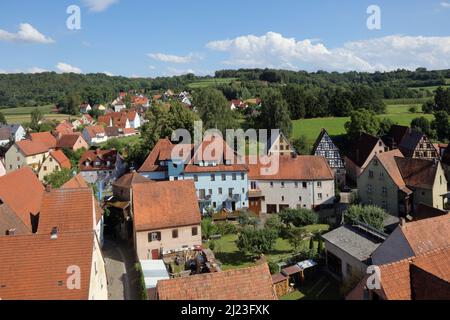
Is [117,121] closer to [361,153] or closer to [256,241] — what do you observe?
[361,153]

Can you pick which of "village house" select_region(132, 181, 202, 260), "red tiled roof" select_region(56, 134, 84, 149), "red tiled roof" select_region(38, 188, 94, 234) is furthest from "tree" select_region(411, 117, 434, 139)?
"red tiled roof" select_region(38, 188, 94, 234)

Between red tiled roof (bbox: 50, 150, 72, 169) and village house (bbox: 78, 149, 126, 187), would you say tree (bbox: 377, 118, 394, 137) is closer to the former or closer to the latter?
village house (bbox: 78, 149, 126, 187)

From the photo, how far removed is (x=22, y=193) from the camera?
27.3 meters

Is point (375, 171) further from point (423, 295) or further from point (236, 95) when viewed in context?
point (236, 95)

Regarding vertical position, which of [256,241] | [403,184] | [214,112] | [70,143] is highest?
[214,112]

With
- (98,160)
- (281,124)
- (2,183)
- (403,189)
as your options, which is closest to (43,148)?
(98,160)

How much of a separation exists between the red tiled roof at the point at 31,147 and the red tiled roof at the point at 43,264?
2039 inches

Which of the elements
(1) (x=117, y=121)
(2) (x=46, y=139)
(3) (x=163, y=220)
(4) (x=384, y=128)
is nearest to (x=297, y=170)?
(3) (x=163, y=220)

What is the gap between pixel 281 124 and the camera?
69000 millimetres

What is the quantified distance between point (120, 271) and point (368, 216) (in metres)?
17.5

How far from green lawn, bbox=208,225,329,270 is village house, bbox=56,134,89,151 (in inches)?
1766

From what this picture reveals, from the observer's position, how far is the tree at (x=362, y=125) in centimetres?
6581

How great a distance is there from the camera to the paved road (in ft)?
73.5
